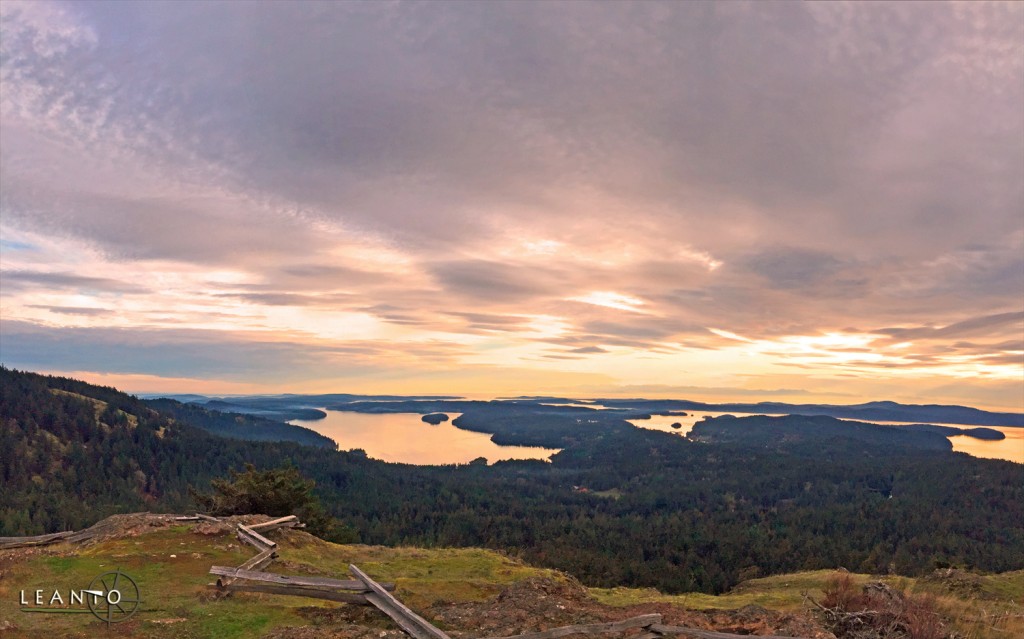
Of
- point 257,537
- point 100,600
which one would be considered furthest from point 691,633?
point 257,537

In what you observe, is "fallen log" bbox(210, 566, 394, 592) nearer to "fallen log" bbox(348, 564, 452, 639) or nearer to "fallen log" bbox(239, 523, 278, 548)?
"fallen log" bbox(348, 564, 452, 639)

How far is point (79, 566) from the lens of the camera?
19984 mm

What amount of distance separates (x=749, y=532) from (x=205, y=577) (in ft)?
452

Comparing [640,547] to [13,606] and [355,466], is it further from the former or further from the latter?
[355,466]

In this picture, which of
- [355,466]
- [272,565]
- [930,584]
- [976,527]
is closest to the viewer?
[272,565]

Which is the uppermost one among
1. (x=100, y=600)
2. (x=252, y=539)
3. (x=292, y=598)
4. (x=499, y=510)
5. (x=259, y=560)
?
(x=100, y=600)

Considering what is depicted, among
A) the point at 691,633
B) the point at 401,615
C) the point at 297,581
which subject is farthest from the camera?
the point at 297,581

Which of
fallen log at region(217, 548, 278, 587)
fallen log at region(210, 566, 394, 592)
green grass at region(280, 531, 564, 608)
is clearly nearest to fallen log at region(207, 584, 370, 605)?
fallen log at region(210, 566, 394, 592)

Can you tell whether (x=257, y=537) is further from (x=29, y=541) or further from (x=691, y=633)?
(x=691, y=633)

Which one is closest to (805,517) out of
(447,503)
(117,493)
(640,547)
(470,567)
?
(640,547)

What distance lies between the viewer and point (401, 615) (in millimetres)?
15211

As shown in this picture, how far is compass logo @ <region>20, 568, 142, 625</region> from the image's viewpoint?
15242mm

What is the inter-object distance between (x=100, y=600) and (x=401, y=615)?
31.4 feet

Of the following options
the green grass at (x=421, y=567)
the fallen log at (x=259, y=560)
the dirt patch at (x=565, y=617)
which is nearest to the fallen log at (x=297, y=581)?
the fallen log at (x=259, y=560)
